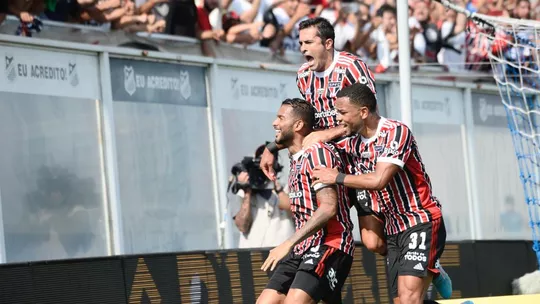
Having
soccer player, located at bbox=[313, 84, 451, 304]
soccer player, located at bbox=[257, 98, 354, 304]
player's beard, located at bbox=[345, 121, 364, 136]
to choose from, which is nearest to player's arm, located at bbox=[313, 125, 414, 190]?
soccer player, located at bbox=[313, 84, 451, 304]

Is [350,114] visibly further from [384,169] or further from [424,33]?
[424,33]

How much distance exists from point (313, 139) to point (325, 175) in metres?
0.39

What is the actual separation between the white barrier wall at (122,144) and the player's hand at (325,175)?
476cm

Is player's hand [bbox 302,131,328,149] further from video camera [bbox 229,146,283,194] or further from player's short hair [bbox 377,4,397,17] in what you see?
player's short hair [bbox 377,4,397,17]

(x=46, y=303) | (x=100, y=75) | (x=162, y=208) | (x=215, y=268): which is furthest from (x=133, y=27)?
(x=46, y=303)

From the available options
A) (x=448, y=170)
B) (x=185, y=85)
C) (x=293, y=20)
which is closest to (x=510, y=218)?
(x=448, y=170)

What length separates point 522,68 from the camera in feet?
45.7

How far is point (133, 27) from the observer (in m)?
13.1

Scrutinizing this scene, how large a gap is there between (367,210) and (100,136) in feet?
16.8

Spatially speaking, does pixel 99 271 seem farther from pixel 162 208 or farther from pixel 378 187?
pixel 162 208

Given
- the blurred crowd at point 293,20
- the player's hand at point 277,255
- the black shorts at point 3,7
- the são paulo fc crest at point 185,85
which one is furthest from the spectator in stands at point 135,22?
the player's hand at point 277,255

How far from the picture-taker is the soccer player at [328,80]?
8.41 m

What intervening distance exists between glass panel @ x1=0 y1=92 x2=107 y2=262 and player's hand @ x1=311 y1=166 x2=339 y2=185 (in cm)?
485

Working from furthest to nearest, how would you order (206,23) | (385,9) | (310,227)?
(385,9), (206,23), (310,227)
